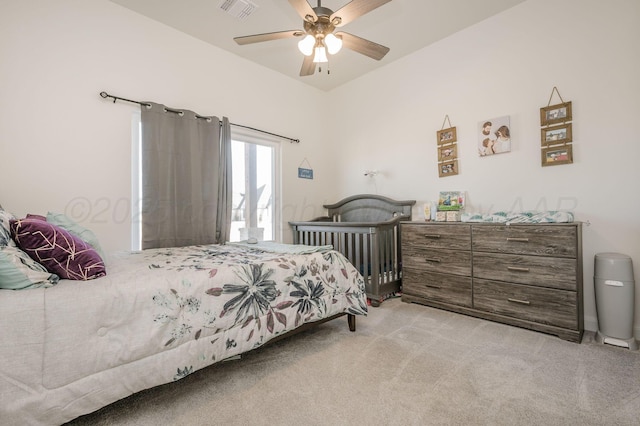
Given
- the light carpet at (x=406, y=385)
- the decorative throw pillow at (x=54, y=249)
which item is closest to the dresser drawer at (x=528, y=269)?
the light carpet at (x=406, y=385)

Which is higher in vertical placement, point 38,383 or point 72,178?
point 72,178

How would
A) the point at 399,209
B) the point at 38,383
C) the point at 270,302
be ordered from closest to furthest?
the point at 38,383
the point at 270,302
the point at 399,209

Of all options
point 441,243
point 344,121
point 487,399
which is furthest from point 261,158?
point 487,399

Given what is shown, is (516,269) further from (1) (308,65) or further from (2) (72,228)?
(2) (72,228)

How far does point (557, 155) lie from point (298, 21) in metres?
2.59

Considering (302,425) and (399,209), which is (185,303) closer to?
(302,425)

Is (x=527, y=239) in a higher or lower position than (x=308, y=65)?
lower

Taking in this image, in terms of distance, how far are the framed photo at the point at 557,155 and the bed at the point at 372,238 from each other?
48.7 inches

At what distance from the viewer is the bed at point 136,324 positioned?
101cm

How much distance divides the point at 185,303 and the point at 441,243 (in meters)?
2.21

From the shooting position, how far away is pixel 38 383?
3.35 ft

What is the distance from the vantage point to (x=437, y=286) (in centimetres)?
269

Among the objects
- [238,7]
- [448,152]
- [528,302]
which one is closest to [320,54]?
[238,7]

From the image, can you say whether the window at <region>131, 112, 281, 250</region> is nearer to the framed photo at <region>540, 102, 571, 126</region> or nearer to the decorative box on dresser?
the decorative box on dresser
